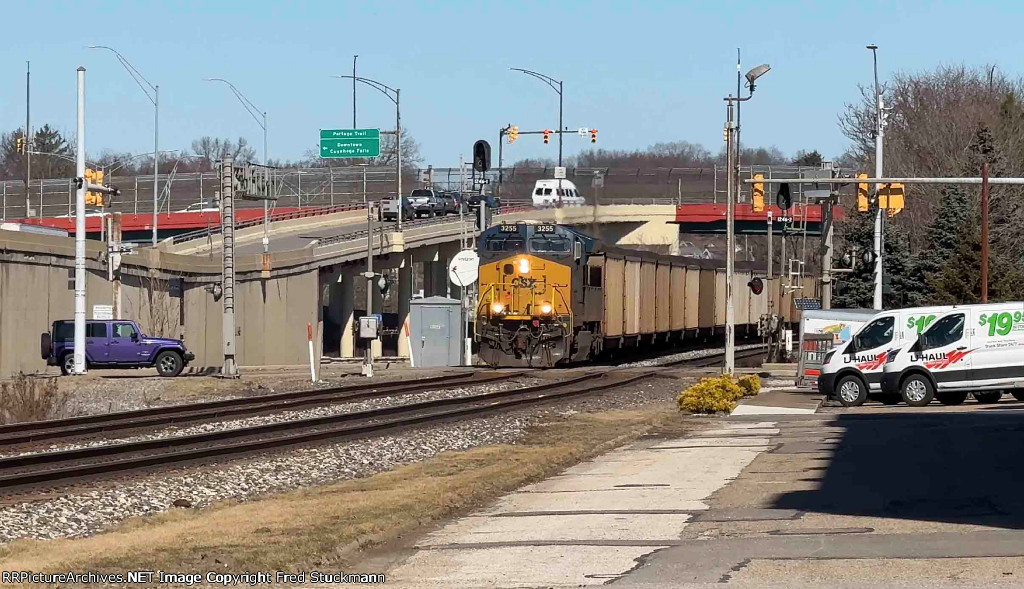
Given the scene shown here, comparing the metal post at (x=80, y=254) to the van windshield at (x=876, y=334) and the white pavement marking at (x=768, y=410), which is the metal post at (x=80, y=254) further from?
the van windshield at (x=876, y=334)

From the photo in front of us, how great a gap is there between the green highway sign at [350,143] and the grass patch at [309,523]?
5391cm

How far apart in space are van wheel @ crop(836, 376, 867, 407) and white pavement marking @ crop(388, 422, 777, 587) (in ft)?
32.7

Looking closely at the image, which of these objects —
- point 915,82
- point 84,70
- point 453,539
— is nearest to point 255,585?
point 453,539

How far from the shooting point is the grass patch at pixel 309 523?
1048 cm

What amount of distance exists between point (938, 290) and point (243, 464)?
4275cm

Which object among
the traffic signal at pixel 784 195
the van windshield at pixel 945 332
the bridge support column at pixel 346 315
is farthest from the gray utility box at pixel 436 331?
the bridge support column at pixel 346 315

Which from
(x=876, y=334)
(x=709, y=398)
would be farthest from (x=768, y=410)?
(x=876, y=334)

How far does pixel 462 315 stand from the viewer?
1850 inches

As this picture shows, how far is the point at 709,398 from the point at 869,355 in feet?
13.7

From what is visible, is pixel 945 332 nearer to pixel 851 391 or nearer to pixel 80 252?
pixel 851 391

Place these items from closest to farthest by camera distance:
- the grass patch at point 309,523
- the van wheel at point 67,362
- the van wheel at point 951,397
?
the grass patch at point 309,523, the van wheel at point 951,397, the van wheel at point 67,362

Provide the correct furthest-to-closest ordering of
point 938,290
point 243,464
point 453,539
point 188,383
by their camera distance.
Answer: point 938,290
point 188,383
point 243,464
point 453,539

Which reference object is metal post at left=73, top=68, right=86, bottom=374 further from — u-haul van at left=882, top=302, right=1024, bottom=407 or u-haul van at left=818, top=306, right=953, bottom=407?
u-haul van at left=882, top=302, right=1024, bottom=407

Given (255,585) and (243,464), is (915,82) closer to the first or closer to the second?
(243,464)
